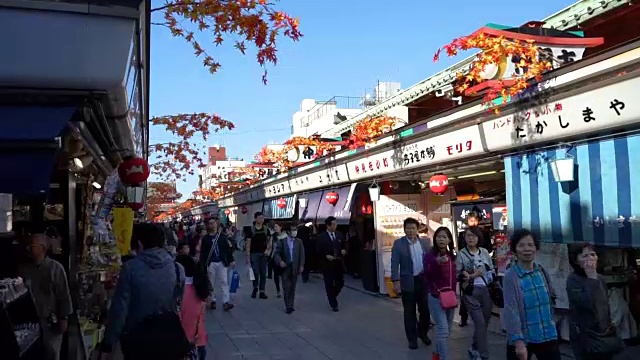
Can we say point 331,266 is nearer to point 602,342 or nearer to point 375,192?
point 375,192

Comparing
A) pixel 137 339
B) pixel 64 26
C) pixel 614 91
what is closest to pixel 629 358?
pixel 614 91

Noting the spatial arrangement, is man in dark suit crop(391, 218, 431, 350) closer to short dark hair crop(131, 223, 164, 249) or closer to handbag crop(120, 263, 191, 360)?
short dark hair crop(131, 223, 164, 249)

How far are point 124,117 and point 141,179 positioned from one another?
2383 mm

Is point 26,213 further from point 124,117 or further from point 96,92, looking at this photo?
point 96,92

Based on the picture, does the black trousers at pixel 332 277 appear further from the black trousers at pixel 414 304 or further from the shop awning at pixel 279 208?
the shop awning at pixel 279 208

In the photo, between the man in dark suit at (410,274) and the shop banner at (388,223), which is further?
the shop banner at (388,223)

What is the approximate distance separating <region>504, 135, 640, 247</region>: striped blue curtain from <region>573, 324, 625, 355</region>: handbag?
80.0 inches

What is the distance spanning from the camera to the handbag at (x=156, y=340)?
424 cm

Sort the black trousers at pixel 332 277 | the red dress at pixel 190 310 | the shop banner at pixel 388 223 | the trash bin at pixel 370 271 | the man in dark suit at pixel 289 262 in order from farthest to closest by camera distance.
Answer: the trash bin at pixel 370 271 → the shop banner at pixel 388 223 → the black trousers at pixel 332 277 → the man in dark suit at pixel 289 262 → the red dress at pixel 190 310

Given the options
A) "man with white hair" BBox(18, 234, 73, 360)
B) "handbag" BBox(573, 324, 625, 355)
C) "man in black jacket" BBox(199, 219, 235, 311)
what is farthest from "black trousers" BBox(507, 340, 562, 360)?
"man in black jacket" BBox(199, 219, 235, 311)

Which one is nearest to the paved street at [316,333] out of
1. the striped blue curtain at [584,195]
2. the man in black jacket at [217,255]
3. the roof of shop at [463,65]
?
the man in black jacket at [217,255]

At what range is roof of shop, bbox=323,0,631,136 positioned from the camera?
802 centimetres

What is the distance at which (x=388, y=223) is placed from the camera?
43.4 ft

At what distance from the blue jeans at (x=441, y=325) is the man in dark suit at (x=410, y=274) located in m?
1.05
